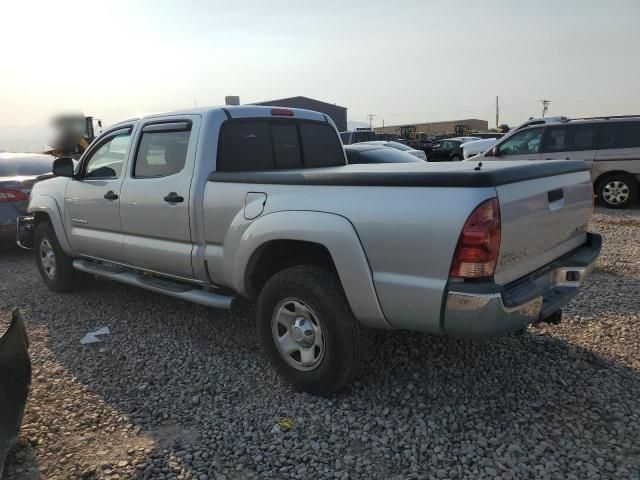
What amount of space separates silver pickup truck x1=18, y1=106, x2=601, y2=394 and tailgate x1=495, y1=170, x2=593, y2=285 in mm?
12

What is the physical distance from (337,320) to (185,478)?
1.17 m

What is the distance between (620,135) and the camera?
10.6 metres

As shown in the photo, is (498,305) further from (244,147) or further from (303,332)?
(244,147)

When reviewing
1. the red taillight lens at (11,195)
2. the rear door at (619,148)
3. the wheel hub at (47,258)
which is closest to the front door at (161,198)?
the wheel hub at (47,258)

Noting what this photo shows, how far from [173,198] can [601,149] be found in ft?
31.5

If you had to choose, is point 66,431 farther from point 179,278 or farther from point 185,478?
point 179,278

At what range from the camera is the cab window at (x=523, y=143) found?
1119cm

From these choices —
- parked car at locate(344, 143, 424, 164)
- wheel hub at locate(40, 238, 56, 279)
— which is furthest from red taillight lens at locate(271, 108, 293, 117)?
parked car at locate(344, 143, 424, 164)

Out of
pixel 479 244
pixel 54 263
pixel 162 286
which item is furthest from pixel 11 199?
pixel 479 244

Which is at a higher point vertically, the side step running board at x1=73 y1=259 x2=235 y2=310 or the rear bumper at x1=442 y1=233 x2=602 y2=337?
the rear bumper at x1=442 y1=233 x2=602 y2=337

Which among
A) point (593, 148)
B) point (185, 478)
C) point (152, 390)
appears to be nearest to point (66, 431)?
point (152, 390)

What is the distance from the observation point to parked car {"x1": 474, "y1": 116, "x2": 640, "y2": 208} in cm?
1050

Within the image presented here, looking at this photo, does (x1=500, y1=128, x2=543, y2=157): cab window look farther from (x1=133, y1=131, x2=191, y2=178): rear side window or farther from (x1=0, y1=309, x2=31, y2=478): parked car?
(x1=0, y1=309, x2=31, y2=478): parked car

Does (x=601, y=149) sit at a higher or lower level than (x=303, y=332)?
higher
